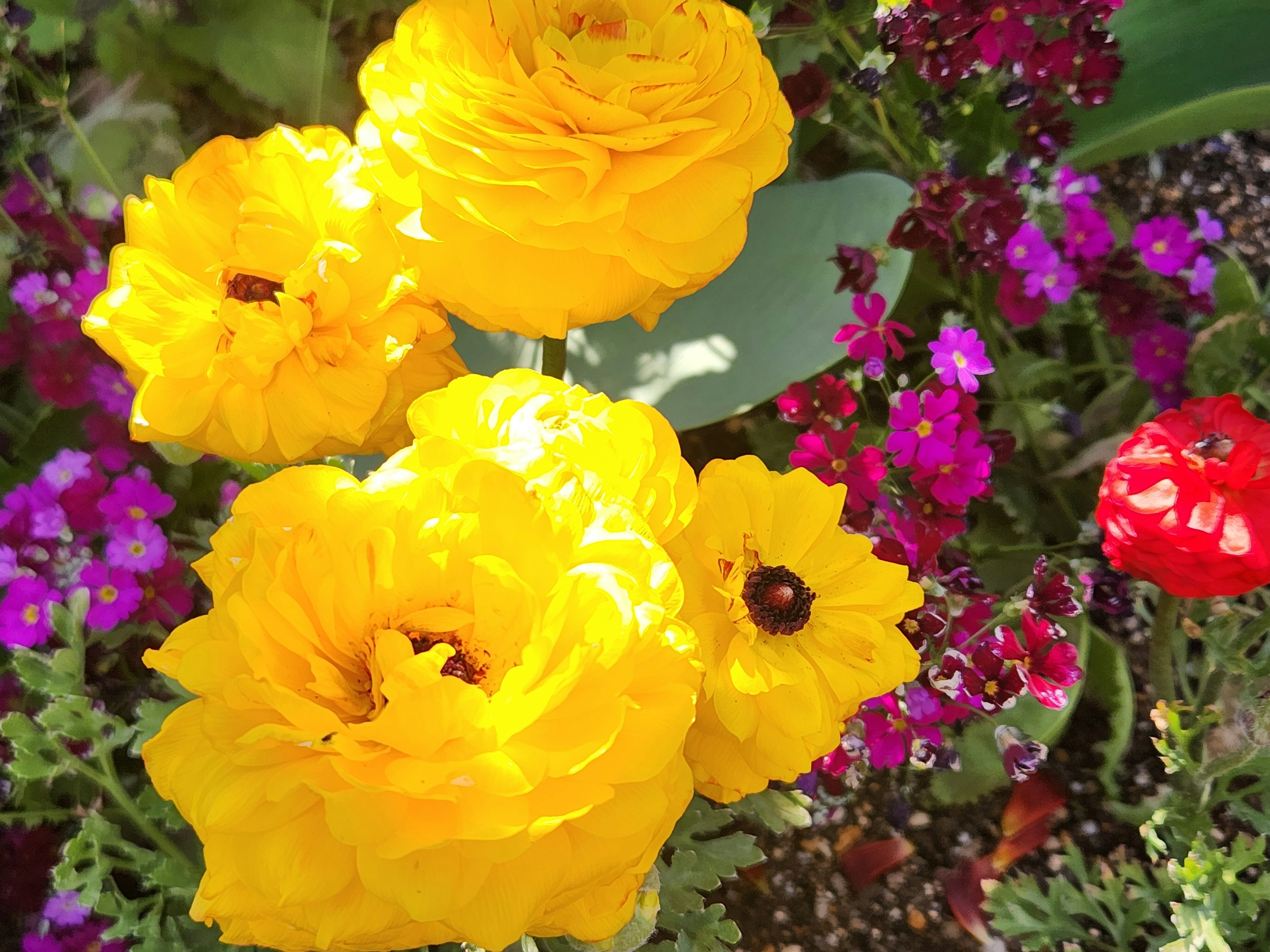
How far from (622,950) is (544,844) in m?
0.19

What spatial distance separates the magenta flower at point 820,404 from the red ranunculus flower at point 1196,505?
20cm

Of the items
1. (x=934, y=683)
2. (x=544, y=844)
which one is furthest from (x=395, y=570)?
(x=934, y=683)

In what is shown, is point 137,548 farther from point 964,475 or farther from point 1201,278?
point 1201,278

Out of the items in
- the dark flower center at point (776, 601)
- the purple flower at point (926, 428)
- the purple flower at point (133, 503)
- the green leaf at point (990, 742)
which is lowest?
the green leaf at point (990, 742)

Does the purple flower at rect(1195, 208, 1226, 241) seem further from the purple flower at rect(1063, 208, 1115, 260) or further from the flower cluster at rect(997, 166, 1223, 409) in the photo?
the purple flower at rect(1063, 208, 1115, 260)

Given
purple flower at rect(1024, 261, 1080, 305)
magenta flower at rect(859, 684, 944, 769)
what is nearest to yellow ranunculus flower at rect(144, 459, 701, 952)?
magenta flower at rect(859, 684, 944, 769)

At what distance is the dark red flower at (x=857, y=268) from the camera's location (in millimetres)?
741

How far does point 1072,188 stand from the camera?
0.87m

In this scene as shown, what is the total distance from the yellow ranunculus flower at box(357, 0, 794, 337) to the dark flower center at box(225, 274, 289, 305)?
0.29 feet

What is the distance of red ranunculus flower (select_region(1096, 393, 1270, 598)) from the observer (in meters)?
0.62

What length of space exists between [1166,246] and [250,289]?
0.80m

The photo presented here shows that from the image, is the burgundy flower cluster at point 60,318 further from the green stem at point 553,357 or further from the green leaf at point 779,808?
the green leaf at point 779,808

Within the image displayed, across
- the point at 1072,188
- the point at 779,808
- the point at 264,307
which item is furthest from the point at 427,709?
the point at 1072,188

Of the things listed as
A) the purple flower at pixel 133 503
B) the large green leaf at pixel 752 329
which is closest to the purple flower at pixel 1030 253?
the large green leaf at pixel 752 329
